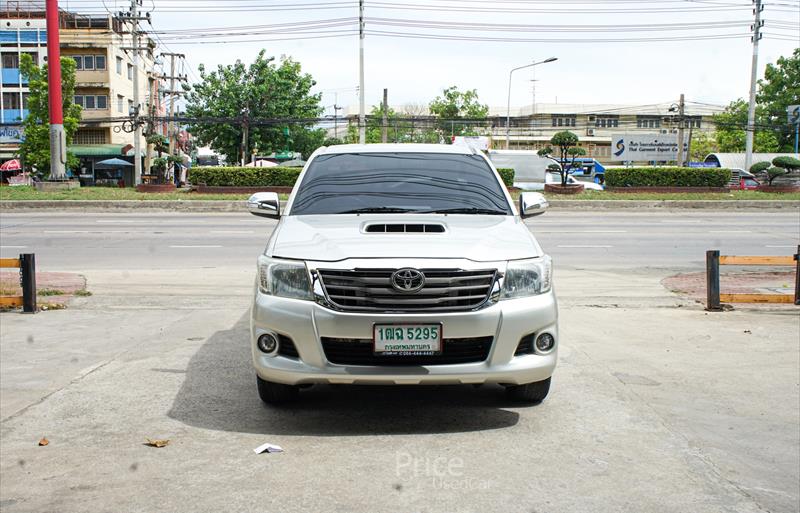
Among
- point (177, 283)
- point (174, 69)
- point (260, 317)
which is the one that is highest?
point (174, 69)

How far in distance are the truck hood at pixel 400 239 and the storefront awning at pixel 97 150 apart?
59.6 m

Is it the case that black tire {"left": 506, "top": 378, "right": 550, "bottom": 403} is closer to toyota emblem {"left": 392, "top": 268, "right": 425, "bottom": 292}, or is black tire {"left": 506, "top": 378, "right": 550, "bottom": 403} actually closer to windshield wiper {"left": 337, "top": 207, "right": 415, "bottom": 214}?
toyota emblem {"left": 392, "top": 268, "right": 425, "bottom": 292}

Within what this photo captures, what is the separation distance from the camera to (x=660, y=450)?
444 centimetres

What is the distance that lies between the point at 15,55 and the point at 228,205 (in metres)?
45.8

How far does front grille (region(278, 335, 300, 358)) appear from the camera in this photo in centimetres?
468

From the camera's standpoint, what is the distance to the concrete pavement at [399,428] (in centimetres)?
380

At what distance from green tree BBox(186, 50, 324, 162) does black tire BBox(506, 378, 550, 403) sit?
4817 cm

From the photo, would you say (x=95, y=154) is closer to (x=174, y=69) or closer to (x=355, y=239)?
(x=174, y=69)

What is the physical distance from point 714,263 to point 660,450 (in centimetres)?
525

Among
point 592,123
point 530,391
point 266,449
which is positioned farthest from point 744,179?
point 592,123

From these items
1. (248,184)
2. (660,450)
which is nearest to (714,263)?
(660,450)

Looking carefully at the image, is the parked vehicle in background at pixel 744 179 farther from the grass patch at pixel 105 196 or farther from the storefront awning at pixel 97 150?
the storefront awning at pixel 97 150

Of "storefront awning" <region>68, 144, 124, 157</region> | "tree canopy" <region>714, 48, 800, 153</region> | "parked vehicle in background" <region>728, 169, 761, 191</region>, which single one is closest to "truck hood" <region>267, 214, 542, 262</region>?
"parked vehicle in background" <region>728, 169, 761, 191</region>

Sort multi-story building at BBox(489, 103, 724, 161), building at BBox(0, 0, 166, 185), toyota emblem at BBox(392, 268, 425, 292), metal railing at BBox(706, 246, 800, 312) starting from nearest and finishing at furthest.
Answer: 1. toyota emblem at BBox(392, 268, 425, 292)
2. metal railing at BBox(706, 246, 800, 312)
3. building at BBox(0, 0, 166, 185)
4. multi-story building at BBox(489, 103, 724, 161)
